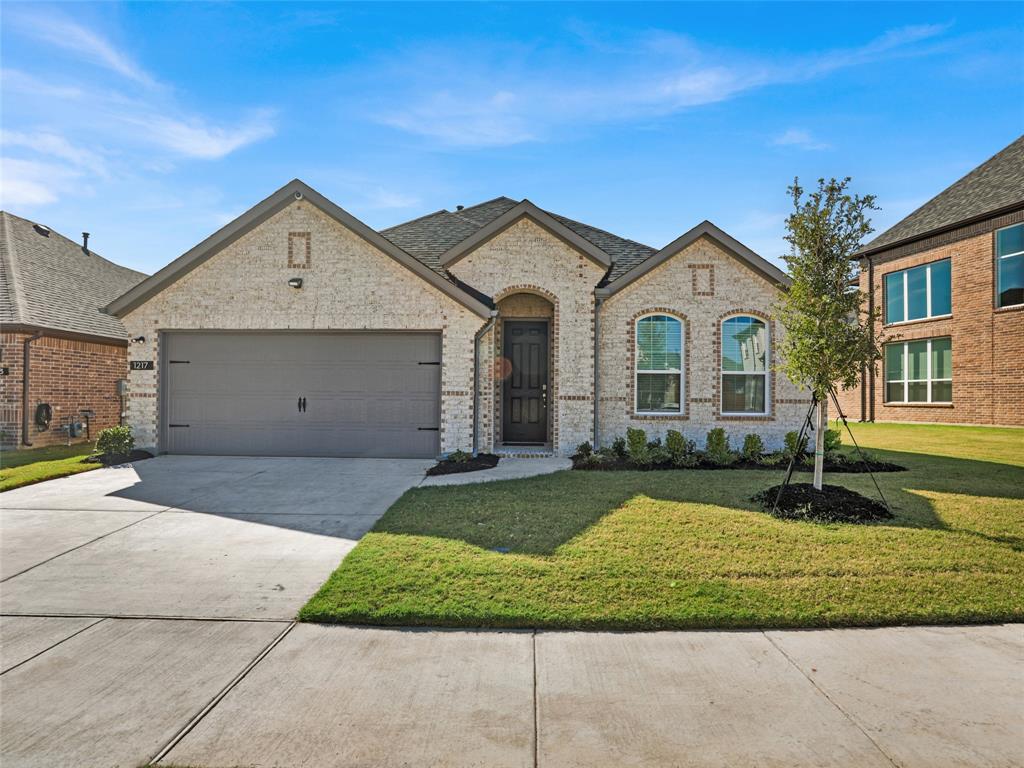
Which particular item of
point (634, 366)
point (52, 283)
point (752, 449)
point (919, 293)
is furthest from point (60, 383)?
point (919, 293)

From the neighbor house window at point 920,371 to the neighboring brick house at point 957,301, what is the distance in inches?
1.4

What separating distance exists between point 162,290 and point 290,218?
3.05m

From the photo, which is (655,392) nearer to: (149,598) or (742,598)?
(742,598)

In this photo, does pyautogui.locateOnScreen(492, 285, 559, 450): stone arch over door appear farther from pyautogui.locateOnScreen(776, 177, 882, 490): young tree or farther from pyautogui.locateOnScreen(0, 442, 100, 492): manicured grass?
pyautogui.locateOnScreen(0, 442, 100, 492): manicured grass

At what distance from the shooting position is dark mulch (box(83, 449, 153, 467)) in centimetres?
1041

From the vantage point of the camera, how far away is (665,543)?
5473 mm

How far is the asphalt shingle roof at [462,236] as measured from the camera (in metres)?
12.7

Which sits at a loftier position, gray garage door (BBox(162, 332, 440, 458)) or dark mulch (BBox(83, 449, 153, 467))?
gray garage door (BBox(162, 332, 440, 458))

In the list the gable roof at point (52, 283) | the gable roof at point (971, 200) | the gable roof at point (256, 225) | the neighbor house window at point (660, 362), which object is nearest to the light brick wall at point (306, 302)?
the gable roof at point (256, 225)

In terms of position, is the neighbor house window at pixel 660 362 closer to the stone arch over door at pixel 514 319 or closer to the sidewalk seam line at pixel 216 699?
the stone arch over door at pixel 514 319

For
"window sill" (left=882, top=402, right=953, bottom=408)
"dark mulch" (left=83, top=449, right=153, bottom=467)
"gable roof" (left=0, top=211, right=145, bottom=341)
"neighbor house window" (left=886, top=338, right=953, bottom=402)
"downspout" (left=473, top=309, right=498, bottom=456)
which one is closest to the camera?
"dark mulch" (left=83, top=449, right=153, bottom=467)

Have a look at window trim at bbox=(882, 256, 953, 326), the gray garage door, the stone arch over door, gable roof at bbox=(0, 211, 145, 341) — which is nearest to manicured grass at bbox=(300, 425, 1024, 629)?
the gray garage door

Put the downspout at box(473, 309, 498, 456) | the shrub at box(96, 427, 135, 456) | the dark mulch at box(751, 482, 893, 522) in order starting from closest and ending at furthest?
the dark mulch at box(751, 482, 893, 522)
the shrub at box(96, 427, 135, 456)
the downspout at box(473, 309, 498, 456)

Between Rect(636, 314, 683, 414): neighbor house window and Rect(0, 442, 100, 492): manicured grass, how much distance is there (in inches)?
423
